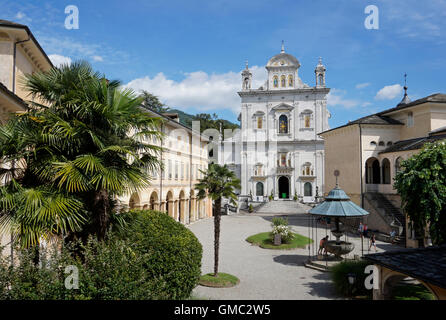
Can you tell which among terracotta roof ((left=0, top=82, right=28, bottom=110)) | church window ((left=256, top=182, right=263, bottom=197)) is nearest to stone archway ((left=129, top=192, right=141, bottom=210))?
terracotta roof ((left=0, top=82, right=28, bottom=110))

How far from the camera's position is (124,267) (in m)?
6.41

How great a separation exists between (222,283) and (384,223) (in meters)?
18.9

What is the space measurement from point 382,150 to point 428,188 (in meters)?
16.9

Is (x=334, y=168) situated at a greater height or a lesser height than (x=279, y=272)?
greater

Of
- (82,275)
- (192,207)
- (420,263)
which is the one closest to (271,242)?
(192,207)

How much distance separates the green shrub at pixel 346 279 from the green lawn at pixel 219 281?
456 centimetres

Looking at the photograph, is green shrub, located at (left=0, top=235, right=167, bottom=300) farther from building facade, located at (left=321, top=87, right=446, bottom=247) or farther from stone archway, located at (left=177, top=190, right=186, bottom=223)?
stone archway, located at (left=177, top=190, right=186, bottom=223)

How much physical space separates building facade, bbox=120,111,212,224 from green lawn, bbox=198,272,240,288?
8883mm

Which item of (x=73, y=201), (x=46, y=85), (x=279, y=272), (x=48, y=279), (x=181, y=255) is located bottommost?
(x=279, y=272)

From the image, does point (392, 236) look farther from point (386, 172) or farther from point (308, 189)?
point (308, 189)

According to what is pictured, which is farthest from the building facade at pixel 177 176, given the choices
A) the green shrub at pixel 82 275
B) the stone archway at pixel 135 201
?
the green shrub at pixel 82 275

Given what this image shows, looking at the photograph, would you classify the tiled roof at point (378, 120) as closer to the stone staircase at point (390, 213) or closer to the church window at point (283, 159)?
the stone staircase at point (390, 213)

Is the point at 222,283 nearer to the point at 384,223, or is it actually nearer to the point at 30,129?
the point at 30,129
